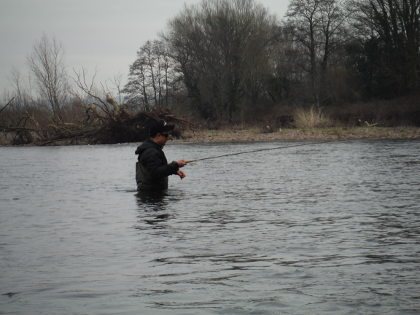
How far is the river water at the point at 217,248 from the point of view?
535cm

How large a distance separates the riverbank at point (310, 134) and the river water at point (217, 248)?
19.9 meters

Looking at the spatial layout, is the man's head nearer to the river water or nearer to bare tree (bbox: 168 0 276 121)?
the river water

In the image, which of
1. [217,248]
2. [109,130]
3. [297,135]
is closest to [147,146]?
[217,248]

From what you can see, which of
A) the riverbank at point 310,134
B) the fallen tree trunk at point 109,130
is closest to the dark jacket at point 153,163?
the riverbank at point 310,134

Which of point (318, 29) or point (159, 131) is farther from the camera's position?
point (318, 29)

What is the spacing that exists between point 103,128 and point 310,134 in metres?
13.0

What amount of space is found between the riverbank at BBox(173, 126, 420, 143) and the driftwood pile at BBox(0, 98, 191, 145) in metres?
1.71

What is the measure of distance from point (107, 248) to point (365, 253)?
9.99 feet

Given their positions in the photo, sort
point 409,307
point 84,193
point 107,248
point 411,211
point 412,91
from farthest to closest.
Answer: point 412,91 → point 84,193 → point 411,211 → point 107,248 → point 409,307

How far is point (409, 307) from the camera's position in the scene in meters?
4.93

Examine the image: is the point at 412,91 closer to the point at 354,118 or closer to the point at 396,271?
the point at 354,118

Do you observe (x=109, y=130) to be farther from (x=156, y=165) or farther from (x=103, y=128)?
(x=156, y=165)

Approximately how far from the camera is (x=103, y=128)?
133ft

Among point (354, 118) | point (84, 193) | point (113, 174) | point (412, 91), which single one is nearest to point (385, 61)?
point (412, 91)
